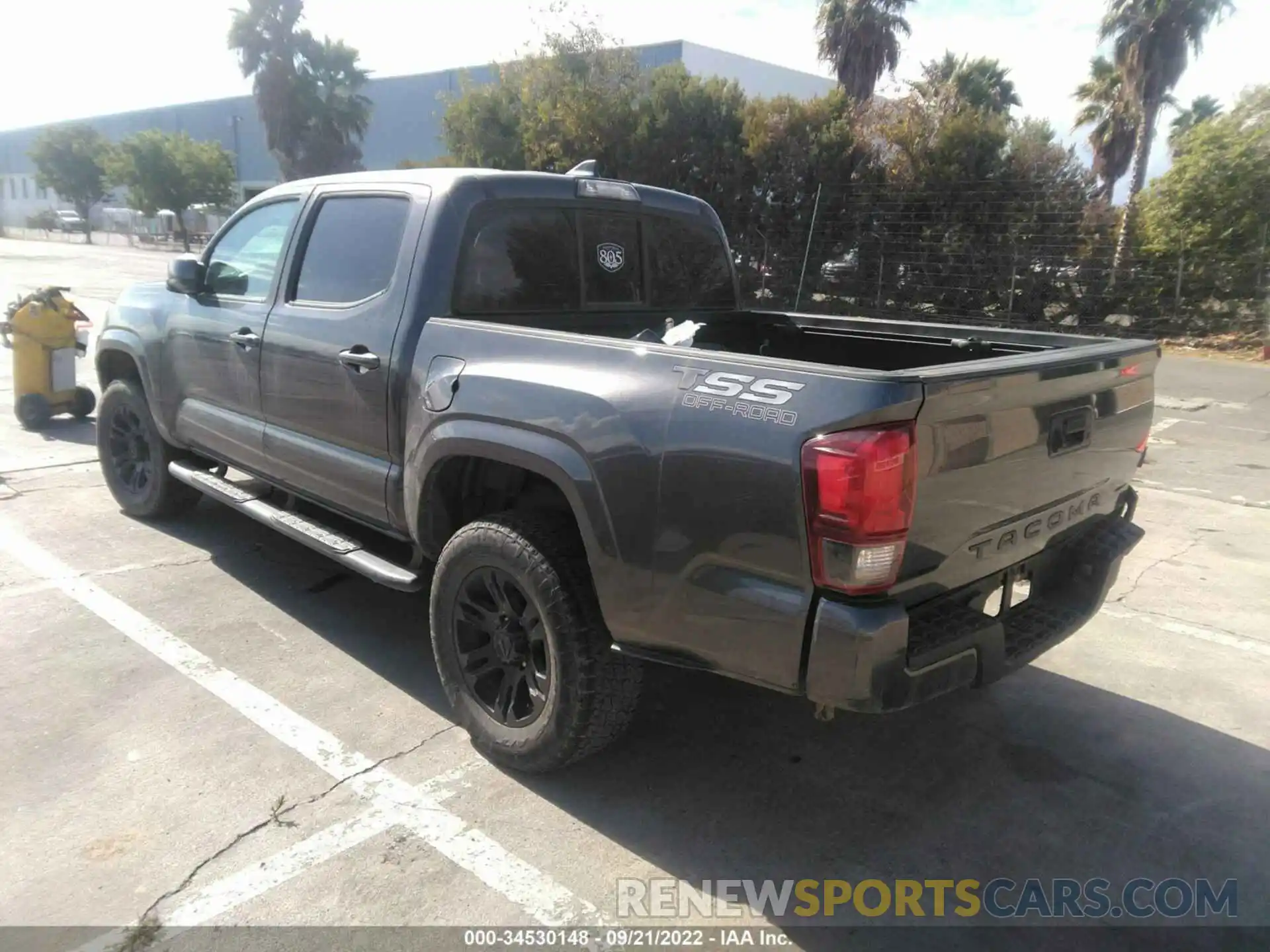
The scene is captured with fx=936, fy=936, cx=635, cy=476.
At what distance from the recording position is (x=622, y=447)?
276 centimetres

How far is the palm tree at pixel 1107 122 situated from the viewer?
27.4 m

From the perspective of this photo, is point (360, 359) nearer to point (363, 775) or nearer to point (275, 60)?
point (363, 775)

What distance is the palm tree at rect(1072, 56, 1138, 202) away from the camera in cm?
2742

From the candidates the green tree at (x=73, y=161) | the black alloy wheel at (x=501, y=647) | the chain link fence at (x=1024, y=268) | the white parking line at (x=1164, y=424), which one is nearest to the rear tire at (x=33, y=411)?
the black alloy wheel at (x=501, y=647)

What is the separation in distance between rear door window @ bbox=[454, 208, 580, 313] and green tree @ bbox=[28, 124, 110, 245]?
6648 cm

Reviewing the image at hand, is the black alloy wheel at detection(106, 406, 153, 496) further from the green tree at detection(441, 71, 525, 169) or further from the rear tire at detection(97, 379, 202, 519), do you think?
the green tree at detection(441, 71, 525, 169)

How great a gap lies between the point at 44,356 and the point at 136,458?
11.0 ft

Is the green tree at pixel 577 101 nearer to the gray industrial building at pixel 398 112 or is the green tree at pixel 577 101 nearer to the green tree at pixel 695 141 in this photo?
the green tree at pixel 695 141

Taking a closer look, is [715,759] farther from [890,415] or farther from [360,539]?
[360,539]

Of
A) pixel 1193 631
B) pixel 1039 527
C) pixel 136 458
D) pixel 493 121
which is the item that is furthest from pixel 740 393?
pixel 493 121

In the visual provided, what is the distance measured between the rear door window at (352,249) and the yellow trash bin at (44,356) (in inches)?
218

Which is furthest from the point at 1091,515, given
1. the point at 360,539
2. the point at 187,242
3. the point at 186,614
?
the point at 187,242

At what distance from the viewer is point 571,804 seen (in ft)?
10.3

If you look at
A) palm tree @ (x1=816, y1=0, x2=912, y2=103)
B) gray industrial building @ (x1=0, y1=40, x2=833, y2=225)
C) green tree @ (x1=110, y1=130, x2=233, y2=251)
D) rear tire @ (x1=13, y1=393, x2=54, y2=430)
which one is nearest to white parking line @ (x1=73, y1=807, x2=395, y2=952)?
rear tire @ (x1=13, y1=393, x2=54, y2=430)
